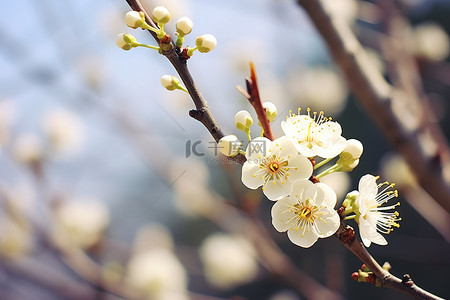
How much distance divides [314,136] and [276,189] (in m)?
0.11

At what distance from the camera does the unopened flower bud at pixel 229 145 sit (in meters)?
0.46

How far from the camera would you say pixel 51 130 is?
1.95 m

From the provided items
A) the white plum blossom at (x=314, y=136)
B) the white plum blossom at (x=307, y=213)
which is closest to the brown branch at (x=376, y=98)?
the white plum blossom at (x=314, y=136)

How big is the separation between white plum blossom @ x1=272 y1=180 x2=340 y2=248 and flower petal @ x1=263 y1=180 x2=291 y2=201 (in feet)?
0.04

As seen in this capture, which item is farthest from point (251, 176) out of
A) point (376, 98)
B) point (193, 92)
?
point (376, 98)

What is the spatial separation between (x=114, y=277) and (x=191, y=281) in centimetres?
284

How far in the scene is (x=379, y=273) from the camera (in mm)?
469

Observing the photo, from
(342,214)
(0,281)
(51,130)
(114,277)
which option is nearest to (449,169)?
(342,214)

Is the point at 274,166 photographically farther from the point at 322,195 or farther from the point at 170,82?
the point at 170,82

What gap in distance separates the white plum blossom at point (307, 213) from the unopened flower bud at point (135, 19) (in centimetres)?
28

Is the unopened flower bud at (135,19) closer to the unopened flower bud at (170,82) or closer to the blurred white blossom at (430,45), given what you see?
the unopened flower bud at (170,82)

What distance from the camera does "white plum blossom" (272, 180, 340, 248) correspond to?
48 cm

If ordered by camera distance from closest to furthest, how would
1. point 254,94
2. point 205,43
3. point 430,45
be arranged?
1. point 254,94
2. point 205,43
3. point 430,45

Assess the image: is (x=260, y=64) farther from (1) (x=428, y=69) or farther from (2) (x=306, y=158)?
(2) (x=306, y=158)
